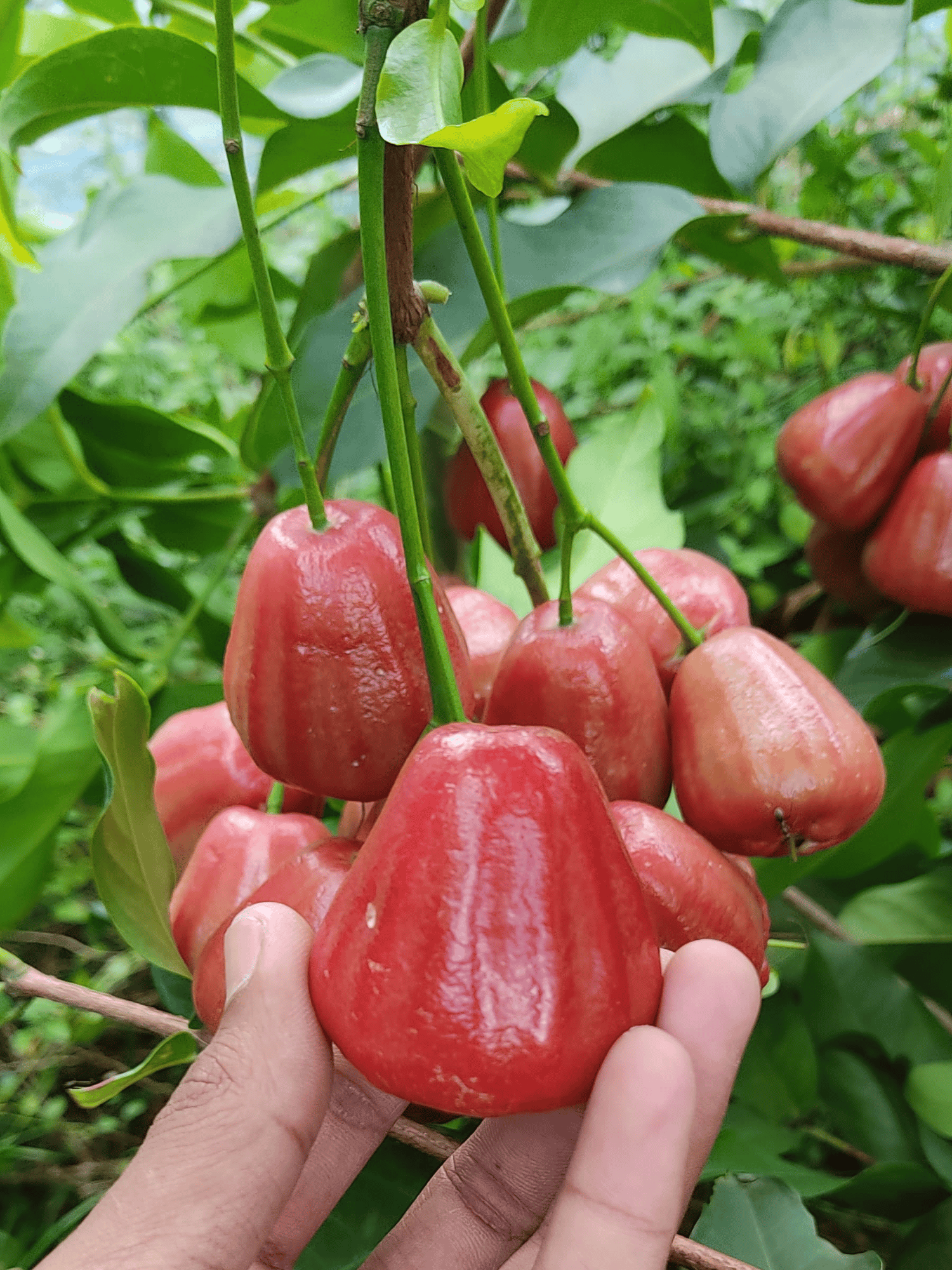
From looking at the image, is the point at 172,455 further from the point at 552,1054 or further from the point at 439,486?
the point at 552,1054

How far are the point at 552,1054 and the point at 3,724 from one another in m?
0.54

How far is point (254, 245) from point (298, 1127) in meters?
0.29

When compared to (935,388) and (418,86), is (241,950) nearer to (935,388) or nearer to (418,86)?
(418,86)

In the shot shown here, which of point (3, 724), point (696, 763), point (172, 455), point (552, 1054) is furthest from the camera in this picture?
point (172, 455)

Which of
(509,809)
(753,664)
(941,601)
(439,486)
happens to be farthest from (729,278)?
(509,809)

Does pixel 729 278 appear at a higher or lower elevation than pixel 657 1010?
higher

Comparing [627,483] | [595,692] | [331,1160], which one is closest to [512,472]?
[627,483]

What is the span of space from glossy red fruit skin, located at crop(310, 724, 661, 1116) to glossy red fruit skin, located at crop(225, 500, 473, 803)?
45mm

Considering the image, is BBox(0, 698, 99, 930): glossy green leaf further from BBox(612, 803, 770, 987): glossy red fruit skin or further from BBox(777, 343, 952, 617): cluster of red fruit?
Result: BBox(777, 343, 952, 617): cluster of red fruit

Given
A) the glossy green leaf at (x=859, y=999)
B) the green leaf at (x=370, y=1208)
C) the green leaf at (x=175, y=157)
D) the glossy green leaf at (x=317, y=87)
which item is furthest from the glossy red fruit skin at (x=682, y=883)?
the green leaf at (x=175, y=157)

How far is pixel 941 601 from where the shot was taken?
22.9 inches

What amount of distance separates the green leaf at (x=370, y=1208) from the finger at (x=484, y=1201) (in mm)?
27

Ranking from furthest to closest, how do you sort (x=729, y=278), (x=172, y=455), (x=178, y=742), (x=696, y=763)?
(x=729, y=278) → (x=172, y=455) → (x=178, y=742) → (x=696, y=763)

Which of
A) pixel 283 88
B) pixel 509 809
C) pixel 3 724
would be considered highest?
pixel 283 88
